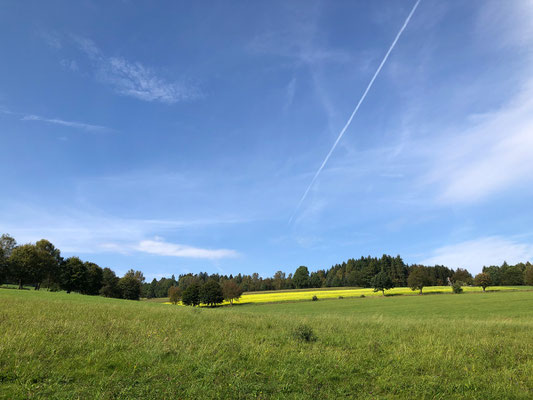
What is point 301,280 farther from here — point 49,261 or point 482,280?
point 49,261

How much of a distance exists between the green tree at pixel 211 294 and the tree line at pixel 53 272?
1229 inches

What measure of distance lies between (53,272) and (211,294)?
40.8 meters

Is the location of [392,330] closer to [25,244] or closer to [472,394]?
[472,394]

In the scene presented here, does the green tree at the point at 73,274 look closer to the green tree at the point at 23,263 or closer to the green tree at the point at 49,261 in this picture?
the green tree at the point at 49,261

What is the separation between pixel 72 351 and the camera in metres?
9.35

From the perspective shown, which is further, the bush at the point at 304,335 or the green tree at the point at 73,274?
the green tree at the point at 73,274

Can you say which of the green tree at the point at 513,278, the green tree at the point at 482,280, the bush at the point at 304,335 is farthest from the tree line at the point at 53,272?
the green tree at the point at 513,278

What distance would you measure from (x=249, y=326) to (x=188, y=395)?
9778 mm

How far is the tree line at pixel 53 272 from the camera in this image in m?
68.4

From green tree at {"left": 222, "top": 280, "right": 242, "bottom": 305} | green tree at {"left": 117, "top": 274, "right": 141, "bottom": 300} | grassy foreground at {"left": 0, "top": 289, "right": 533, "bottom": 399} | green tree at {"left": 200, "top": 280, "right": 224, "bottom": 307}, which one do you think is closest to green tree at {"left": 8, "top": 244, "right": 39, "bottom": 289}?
green tree at {"left": 117, "top": 274, "right": 141, "bottom": 300}

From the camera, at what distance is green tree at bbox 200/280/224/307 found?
83.9 meters

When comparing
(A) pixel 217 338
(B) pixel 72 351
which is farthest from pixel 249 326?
(B) pixel 72 351

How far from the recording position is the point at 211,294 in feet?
276

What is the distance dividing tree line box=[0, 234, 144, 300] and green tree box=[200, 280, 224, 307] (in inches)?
1229
